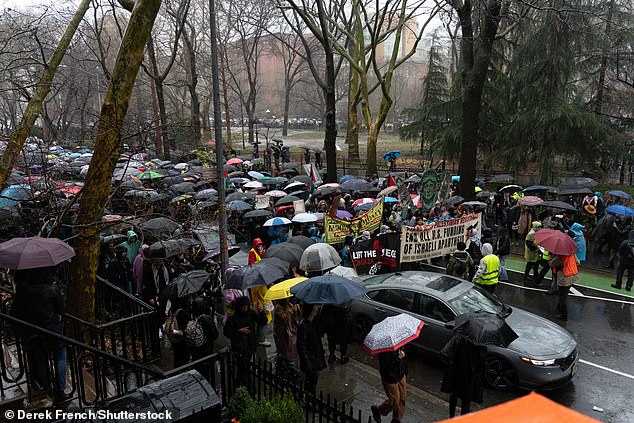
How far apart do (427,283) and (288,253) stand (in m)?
2.85

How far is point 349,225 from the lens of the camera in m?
12.7

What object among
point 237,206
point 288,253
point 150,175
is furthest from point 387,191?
point 150,175

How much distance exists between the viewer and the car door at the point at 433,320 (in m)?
8.20

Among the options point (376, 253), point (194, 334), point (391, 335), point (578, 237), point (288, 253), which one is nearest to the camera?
point (391, 335)

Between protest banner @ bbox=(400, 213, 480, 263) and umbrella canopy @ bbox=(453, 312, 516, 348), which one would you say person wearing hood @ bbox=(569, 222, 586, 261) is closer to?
protest banner @ bbox=(400, 213, 480, 263)

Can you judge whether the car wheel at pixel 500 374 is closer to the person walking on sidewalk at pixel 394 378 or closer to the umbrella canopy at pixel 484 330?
the umbrella canopy at pixel 484 330

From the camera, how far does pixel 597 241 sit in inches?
618

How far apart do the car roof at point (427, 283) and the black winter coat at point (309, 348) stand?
8.17ft

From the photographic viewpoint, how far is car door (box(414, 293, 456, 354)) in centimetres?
820

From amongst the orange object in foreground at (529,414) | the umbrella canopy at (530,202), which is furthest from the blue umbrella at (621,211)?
the orange object in foreground at (529,414)

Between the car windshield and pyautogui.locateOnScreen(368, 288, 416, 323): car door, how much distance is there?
797 millimetres

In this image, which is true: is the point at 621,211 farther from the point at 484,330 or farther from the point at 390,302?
the point at 484,330

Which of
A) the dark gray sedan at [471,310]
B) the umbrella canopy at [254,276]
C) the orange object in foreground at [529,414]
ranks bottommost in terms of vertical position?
the dark gray sedan at [471,310]

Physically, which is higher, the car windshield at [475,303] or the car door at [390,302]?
the car windshield at [475,303]
